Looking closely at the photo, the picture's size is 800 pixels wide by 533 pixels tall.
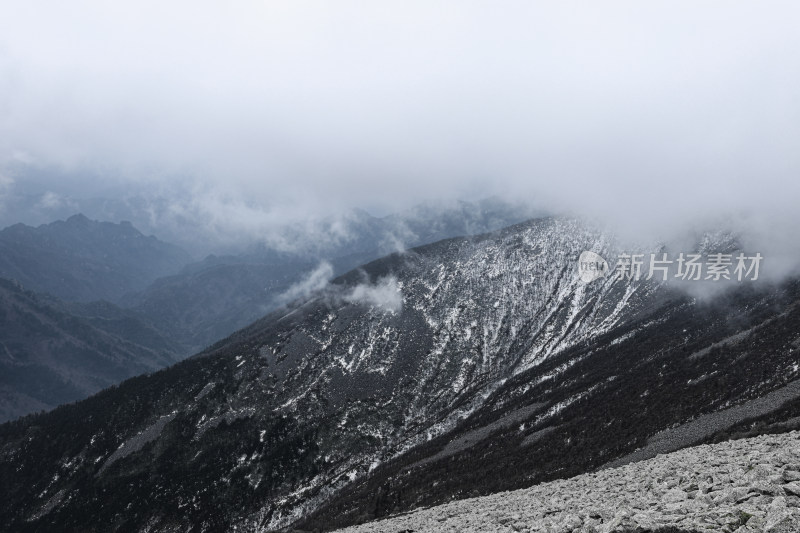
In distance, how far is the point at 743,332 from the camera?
531 ft

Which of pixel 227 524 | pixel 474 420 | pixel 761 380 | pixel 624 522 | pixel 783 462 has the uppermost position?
pixel 624 522

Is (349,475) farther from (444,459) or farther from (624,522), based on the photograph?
(624,522)

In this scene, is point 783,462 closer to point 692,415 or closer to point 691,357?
point 692,415

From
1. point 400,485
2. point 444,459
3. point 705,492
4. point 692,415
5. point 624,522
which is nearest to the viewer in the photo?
point 624,522

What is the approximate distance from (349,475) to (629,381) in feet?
362

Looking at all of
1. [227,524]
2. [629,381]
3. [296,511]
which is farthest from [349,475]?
[629,381]

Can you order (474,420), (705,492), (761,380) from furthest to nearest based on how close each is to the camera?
1. (474,420)
2. (761,380)
3. (705,492)

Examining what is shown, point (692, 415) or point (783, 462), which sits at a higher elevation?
point (783, 462)

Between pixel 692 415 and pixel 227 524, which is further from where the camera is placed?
pixel 227 524

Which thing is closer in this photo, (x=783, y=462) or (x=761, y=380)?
(x=783, y=462)

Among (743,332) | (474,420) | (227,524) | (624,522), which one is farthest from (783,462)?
(227,524)

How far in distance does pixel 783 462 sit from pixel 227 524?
202 m

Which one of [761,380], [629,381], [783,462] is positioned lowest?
[629,381]

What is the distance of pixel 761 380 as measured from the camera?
112125mm
